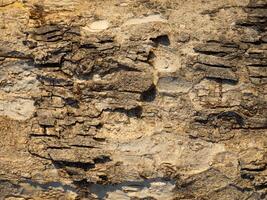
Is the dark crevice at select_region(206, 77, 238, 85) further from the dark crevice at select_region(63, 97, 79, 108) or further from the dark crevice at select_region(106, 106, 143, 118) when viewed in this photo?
the dark crevice at select_region(63, 97, 79, 108)

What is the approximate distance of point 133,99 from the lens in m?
2.48

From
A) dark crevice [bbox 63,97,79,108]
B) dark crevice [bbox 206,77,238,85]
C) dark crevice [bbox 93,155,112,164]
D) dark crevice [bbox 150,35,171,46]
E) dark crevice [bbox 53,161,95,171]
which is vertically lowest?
dark crevice [bbox 53,161,95,171]

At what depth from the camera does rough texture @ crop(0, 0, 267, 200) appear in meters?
→ 2.42

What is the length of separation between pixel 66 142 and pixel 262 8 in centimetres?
111

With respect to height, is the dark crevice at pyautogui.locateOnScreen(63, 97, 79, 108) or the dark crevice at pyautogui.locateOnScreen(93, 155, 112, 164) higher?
the dark crevice at pyautogui.locateOnScreen(63, 97, 79, 108)

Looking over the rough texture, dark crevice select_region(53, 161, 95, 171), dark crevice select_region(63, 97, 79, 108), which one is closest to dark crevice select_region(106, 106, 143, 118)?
the rough texture

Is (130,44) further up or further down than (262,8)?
further down

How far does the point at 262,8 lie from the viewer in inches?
95.0

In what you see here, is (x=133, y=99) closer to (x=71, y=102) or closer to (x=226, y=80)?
(x=71, y=102)

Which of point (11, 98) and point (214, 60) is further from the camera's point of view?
point (11, 98)

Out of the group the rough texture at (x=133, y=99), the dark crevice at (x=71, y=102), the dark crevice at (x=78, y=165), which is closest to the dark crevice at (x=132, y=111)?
the rough texture at (x=133, y=99)

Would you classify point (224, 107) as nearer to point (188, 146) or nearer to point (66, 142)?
point (188, 146)

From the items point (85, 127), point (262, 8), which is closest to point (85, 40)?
point (85, 127)

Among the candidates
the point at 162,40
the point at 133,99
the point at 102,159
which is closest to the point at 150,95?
the point at 133,99
